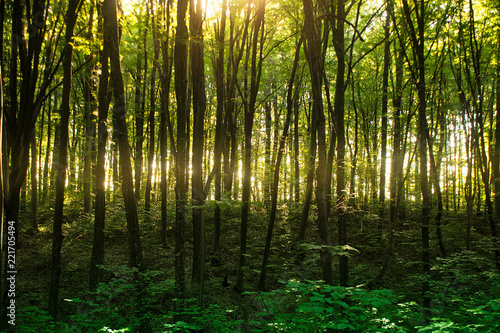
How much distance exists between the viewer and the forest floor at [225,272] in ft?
15.5

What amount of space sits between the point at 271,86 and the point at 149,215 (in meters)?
10.8

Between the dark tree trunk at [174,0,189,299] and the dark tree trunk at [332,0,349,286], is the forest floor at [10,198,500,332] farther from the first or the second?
the dark tree trunk at [332,0,349,286]

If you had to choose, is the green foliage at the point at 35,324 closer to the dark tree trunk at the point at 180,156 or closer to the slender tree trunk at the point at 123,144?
the slender tree trunk at the point at 123,144

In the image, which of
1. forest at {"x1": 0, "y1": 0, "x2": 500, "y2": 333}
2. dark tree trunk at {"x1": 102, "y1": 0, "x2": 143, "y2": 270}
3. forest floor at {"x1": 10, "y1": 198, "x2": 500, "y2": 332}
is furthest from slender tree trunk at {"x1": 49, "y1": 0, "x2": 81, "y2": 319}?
dark tree trunk at {"x1": 102, "y1": 0, "x2": 143, "y2": 270}

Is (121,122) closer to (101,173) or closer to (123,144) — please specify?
(123,144)

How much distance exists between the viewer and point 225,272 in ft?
29.5

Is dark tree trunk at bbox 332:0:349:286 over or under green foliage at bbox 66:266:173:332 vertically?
over

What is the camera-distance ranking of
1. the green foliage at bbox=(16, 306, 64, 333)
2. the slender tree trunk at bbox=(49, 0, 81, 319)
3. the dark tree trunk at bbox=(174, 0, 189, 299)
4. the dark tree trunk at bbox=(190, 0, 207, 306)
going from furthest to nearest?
the slender tree trunk at bbox=(49, 0, 81, 319), the dark tree trunk at bbox=(174, 0, 189, 299), the dark tree trunk at bbox=(190, 0, 207, 306), the green foliage at bbox=(16, 306, 64, 333)

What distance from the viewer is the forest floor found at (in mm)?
4711

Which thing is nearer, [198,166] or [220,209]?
[198,166]

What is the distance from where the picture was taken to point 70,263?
9.38 m

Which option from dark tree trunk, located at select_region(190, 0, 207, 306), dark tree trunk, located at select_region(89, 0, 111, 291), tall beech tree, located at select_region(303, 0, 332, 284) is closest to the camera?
tall beech tree, located at select_region(303, 0, 332, 284)

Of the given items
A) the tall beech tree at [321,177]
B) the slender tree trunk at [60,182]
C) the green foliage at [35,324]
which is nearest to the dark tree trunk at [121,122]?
the slender tree trunk at [60,182]

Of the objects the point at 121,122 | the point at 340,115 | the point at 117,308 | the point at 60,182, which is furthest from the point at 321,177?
the point at 60,182
